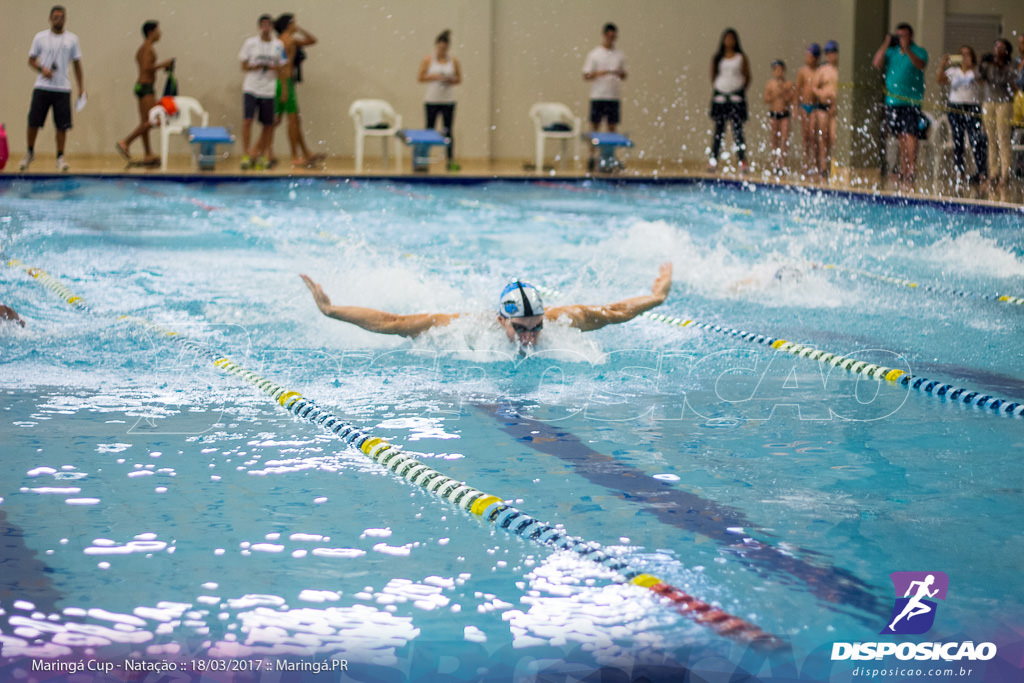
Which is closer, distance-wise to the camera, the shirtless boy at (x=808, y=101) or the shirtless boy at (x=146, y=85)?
the shirtless boy at (x=808, y=101)

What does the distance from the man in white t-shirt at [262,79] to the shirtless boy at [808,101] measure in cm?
620

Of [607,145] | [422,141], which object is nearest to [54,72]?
[422,141]

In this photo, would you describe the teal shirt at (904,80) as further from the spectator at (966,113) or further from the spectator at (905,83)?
the spectator at (966,113)

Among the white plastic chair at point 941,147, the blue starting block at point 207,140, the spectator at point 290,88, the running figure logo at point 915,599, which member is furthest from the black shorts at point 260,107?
the running figure logo at point 915,599

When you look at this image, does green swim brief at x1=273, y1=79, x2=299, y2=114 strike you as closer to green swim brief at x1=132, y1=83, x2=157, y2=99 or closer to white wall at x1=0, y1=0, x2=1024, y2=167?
green swim brief at x1=132, y1=83, x2=157, y2=99

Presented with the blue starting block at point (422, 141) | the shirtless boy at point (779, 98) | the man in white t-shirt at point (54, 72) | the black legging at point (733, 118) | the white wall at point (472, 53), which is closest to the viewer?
the man in white t-shirt at point (54, 72)

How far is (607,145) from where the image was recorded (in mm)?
14023

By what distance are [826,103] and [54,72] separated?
867 cm

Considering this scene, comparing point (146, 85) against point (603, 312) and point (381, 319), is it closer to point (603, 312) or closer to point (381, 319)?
point (381, 319)

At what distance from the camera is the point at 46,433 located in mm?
3990

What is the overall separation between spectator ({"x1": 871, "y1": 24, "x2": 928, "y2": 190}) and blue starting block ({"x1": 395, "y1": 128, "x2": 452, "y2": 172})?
16.7 feet

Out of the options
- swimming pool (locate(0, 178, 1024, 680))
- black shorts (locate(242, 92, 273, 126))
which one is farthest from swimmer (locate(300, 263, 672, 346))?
black shorts (locate(242, 92, 273, 126))

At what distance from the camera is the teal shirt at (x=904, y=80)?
11484 millimetres

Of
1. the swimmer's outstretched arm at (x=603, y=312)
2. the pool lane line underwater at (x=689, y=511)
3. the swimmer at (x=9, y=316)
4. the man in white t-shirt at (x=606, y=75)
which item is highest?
the man in white t-shirt at (x=606, y=75)
